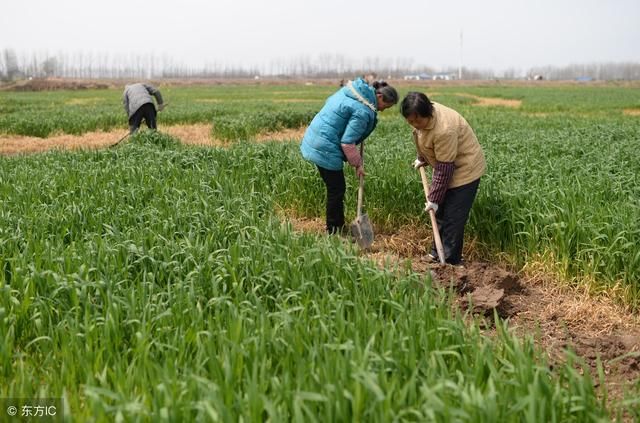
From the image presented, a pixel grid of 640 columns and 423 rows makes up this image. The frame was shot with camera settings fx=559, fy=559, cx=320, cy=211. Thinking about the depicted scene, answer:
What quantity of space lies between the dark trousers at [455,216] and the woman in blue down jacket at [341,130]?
3.26ft

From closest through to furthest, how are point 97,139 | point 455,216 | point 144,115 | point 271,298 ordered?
point 271,298
point 455,216
point 144,115
point 97,139

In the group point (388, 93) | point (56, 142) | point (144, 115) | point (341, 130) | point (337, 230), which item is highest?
point (388, 93)

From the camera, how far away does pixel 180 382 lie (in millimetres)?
2291

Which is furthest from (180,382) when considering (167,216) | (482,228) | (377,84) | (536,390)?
(482,228)

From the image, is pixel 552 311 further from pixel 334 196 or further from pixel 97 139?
pixel 97 139

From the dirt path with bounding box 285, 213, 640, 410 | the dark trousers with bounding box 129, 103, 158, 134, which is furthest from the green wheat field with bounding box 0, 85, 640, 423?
the dark trousers with bounding box 129, 103, 158, 134

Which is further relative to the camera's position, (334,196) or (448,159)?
(334,196)

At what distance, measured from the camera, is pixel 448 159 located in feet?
15.9

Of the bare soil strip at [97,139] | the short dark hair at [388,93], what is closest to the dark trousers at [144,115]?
the bare soil strip at [97,139]

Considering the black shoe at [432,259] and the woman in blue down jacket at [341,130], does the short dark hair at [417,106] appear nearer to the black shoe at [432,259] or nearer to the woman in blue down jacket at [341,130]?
the woman in blue down jacket at [341,130]

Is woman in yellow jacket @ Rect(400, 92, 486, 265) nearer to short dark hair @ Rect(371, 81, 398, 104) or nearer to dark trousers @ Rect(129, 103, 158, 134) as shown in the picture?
short dark hair @ Rect(371, 81, 398, 104)

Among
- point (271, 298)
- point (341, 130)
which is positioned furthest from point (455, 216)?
point (271, 298)

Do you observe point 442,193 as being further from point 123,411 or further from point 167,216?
point 123,411

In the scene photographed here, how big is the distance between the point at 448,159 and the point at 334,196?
58.4 inches
